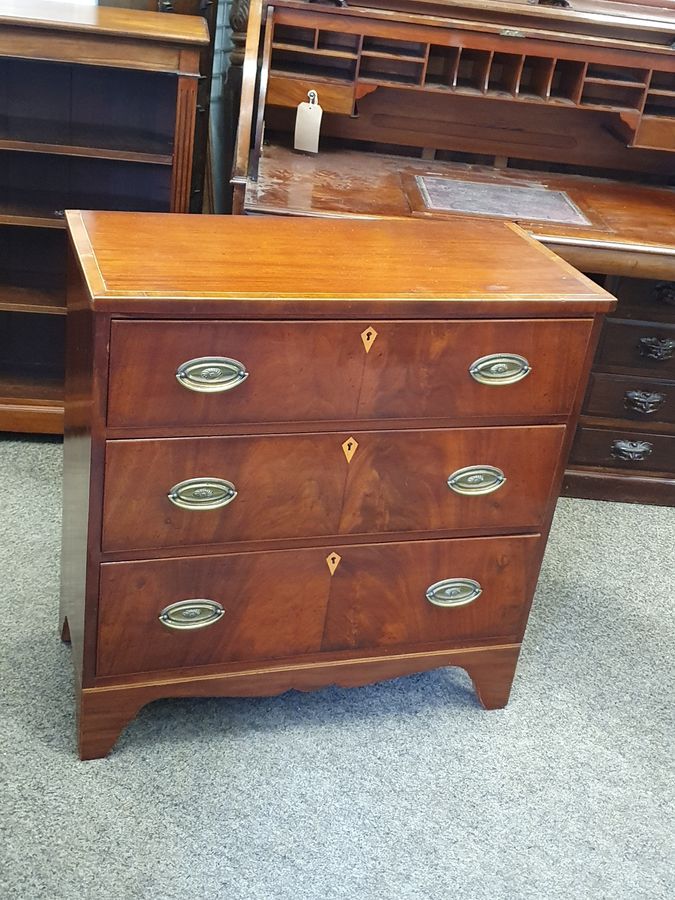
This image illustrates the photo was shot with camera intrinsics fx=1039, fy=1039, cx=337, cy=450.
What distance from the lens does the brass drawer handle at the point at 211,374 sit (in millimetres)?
1521

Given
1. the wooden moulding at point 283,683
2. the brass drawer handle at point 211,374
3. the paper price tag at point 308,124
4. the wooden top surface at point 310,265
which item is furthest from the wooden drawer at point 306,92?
the wooden moulding at point 283,683

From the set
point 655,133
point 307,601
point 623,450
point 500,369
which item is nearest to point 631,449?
point 623,450

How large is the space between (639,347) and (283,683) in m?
1.39

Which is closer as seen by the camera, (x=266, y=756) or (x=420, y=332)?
(x=420, y=332)

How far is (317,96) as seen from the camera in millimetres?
2594

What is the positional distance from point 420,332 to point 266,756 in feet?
2.62

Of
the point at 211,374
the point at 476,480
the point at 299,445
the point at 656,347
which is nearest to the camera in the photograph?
the point at 211,374

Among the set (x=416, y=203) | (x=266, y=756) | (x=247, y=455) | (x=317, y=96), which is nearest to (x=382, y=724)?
(x=266, y=756)

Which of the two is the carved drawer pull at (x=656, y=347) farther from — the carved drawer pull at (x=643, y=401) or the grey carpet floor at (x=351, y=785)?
the grey carpet floor at (x=351, y=785)

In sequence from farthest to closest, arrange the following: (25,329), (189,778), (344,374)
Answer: (25,329) → (189,778) → (344,374)

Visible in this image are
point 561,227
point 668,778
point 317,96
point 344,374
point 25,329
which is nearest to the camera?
point 344,374

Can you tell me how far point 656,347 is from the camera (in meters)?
2.67

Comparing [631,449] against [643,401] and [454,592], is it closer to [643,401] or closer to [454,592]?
[643,401]

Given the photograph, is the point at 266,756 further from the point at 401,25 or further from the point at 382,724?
the point at 401,25
